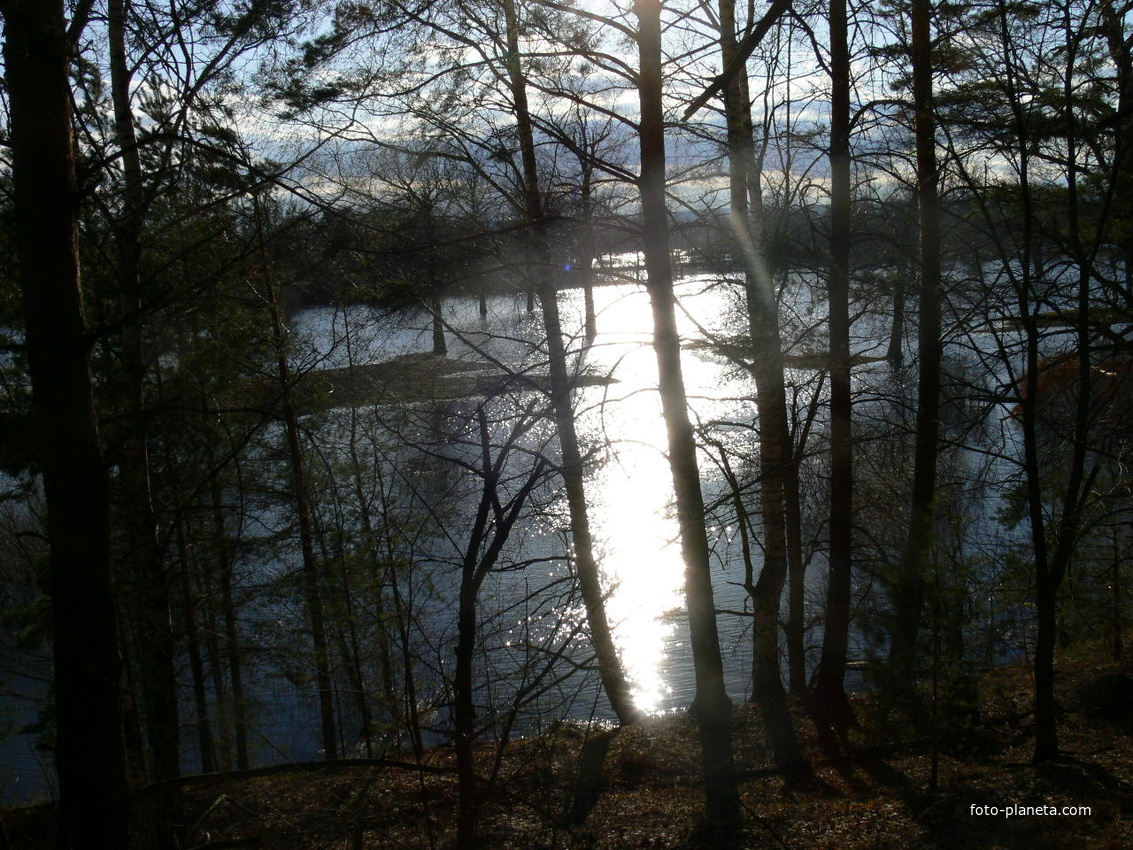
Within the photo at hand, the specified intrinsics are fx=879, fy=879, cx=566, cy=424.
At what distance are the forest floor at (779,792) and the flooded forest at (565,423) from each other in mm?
59

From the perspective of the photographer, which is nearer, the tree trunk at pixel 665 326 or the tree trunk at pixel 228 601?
the tree trunk at pixel 665 326

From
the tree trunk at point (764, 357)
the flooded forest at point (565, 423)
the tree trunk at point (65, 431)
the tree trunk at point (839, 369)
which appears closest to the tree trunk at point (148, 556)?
the flooded forest at point (565, 423)

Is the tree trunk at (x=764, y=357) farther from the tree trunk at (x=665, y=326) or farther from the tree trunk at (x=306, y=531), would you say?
the tree trunk at (x=306, y=531)

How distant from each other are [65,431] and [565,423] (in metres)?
6.29

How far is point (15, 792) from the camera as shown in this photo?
13.2 meters

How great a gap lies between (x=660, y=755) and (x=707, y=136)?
20.7 feet

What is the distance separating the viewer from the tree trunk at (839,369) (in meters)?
8.89

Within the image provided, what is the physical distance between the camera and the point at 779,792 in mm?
7605

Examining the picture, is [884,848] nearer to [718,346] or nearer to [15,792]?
[718,346]

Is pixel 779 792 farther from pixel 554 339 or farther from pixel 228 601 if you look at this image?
pixel 228 601

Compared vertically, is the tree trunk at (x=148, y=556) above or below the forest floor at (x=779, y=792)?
above

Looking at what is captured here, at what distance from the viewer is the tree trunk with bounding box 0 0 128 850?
319 cm

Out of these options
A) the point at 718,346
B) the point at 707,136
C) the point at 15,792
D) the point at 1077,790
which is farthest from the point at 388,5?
the point at 15,792

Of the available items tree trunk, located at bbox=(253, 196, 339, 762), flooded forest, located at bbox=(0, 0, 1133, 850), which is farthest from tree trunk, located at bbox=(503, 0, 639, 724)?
tree trunk, located at bbox=(253, 196, 339, 762)
